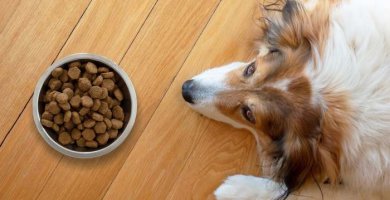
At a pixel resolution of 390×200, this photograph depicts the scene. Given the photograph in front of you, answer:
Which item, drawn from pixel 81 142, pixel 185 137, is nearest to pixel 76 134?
pixel 81 142

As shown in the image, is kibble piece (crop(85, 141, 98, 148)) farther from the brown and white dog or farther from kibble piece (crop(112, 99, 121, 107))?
the brown and white dog

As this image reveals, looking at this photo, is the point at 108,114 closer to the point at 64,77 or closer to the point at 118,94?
the point at 118,94

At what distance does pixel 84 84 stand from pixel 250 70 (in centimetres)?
51

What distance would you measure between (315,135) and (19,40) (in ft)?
3.19

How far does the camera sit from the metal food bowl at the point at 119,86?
1480mm

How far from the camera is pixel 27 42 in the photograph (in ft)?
5.17

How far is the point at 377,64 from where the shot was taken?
1.04 m

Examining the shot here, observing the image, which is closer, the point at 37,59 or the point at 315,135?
the point at 315,135

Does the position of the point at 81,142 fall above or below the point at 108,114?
below

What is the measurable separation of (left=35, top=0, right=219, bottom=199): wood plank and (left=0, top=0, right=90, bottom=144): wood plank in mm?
214

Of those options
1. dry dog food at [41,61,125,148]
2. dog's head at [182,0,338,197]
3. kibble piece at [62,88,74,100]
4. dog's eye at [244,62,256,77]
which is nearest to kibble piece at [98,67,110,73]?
dry dog food at [41,61,125,148]

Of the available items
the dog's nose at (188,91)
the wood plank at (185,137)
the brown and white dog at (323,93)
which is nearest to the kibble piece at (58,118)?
the wood plank at (185,137)

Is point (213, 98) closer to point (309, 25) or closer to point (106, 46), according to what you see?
point (309, 25)

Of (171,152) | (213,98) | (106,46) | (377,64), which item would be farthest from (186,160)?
(377,64)
